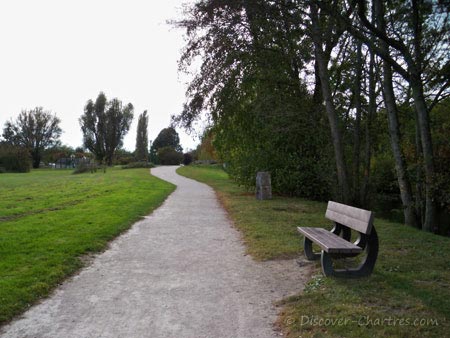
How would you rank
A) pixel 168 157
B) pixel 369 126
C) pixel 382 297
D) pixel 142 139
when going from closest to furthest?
pixel 382 297
pixel 369 126
pixel 142 139
pixel 168 157

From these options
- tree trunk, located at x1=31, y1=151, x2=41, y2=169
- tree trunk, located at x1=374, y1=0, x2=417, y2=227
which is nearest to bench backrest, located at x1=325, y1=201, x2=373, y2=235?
tree trunk, located at x1=374, y1=0, x2=417, y2=227

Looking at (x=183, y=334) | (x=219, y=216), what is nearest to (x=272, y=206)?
(x=219, y=216)

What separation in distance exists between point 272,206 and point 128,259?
7574 mm

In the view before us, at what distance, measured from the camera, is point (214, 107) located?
17.8m

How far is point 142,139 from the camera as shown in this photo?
75.2 meters

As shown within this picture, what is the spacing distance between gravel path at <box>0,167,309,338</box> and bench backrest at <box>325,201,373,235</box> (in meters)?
0.94

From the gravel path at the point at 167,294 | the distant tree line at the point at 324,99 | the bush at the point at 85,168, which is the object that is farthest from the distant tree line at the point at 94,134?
the gravel path at the point at 167,294

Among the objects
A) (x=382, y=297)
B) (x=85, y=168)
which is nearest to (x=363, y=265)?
(x=382, y=297)

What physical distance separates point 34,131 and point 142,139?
23.2 meters

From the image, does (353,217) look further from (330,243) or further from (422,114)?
(422,114)

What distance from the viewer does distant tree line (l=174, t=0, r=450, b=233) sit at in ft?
37.6

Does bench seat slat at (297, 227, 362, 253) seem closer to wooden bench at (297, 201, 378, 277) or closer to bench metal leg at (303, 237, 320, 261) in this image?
wooden bench at (297, 201, 378, 277)

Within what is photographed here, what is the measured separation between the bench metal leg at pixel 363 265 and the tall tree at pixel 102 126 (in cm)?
7277

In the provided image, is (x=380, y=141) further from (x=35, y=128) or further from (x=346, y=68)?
(x=35, y=128)
